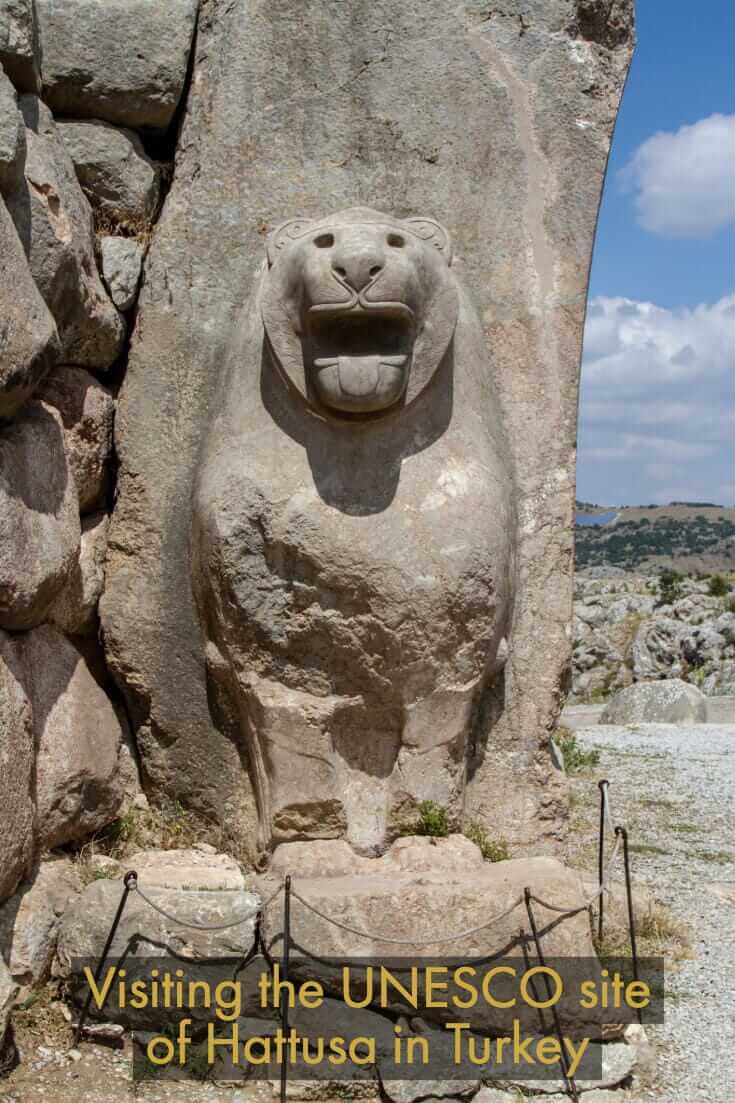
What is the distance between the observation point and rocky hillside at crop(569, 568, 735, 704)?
16.7 meters

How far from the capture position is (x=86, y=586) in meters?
4.14

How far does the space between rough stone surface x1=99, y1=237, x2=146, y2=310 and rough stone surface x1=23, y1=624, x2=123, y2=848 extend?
4.24 feet

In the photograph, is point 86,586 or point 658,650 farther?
point 658,650

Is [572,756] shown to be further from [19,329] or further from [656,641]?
[656,641]

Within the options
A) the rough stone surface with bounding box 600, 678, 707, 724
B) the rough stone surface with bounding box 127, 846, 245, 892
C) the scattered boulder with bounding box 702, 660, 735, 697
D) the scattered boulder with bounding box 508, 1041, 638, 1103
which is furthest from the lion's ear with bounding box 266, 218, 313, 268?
the scattered boulder with bounding box 702, 660, 735, 697

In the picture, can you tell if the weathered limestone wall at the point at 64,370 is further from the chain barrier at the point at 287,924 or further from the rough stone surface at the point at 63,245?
the chain barrier at the point at 287,924

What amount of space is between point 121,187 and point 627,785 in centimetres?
497

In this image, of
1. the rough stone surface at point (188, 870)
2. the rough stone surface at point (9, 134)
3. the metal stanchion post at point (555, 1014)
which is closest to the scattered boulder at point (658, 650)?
the rough stone surface at point (188, 870)

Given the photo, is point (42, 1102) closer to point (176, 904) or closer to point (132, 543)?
point (176, 904)

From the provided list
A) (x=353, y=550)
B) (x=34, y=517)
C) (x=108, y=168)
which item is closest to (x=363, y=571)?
(x=353, y=550)

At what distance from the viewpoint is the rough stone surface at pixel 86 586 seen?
3998 mm

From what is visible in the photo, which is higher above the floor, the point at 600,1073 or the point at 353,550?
the point at 353,550

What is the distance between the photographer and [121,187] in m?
4.39

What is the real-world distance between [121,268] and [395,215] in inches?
41.6
